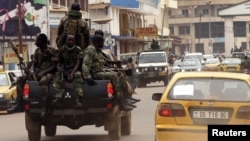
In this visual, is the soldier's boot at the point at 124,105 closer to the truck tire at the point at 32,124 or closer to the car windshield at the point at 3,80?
the truck tire at the point at 32,124

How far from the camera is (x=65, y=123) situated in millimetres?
14641

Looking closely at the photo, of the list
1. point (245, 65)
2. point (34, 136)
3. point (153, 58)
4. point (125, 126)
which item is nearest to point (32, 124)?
point (34, 136)

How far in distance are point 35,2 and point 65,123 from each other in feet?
127

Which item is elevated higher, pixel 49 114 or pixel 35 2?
pixel 35 2

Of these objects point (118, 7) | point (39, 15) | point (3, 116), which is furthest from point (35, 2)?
point (3, 116)

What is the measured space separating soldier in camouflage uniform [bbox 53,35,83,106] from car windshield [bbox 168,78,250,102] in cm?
344

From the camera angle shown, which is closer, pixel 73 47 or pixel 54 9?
pixel 73 47

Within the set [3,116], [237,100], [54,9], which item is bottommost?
[3,116]

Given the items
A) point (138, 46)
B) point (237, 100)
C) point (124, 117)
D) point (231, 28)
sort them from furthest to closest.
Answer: point (231, 28) < point (138, 46) < point (124, 117) < point (237, 100)

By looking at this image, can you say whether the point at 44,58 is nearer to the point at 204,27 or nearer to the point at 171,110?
the point at 171,110

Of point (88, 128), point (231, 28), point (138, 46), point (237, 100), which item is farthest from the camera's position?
point (231, 28)

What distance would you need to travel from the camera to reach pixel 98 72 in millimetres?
14789

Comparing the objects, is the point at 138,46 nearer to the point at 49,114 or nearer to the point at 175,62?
the point at 175,62

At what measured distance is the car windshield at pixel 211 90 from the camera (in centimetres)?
1096
